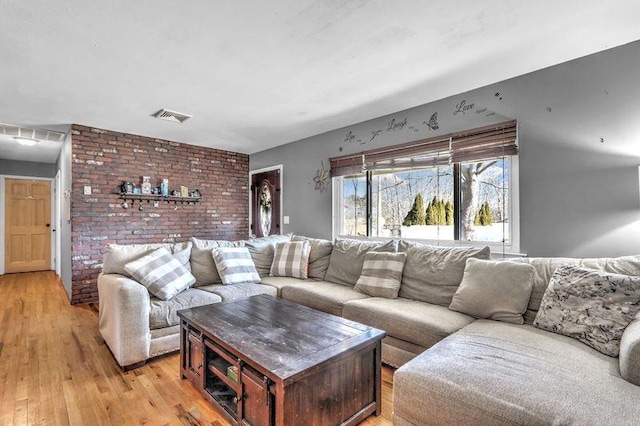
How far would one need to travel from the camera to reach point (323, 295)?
282 cm

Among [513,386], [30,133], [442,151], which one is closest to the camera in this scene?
Answer: [513,386]

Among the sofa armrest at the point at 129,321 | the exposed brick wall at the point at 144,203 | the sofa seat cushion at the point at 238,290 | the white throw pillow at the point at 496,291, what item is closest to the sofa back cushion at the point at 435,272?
the white throw pillow at the point at 496,291

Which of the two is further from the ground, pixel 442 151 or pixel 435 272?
pixel 442 151

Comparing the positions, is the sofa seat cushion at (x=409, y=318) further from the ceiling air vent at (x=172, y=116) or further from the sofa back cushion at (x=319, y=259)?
the ceiling air vent at (x=172, y=116)

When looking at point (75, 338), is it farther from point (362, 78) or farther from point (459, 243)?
point (459, 243)

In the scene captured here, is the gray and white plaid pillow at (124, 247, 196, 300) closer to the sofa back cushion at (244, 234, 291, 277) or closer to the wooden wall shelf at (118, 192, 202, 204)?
the sofa back cushion at (244, 234, 291, 277)

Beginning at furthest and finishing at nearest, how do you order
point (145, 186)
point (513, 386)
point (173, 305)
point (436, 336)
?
point (145, 186)
point (173, 305)
point (436, 336)
point (513, 386)

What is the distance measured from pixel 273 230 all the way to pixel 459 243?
3.12 m

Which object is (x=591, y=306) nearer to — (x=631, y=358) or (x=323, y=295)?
(x=631, y=358)

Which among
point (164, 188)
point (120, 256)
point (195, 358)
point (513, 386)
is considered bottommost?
point (195, 358)

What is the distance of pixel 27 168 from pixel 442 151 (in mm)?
7845

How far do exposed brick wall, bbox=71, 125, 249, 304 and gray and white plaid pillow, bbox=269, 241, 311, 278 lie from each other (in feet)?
7.05

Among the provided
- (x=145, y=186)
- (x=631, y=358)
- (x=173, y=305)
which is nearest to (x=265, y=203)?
(x=145, y=186)

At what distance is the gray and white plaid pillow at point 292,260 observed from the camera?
354 cm
